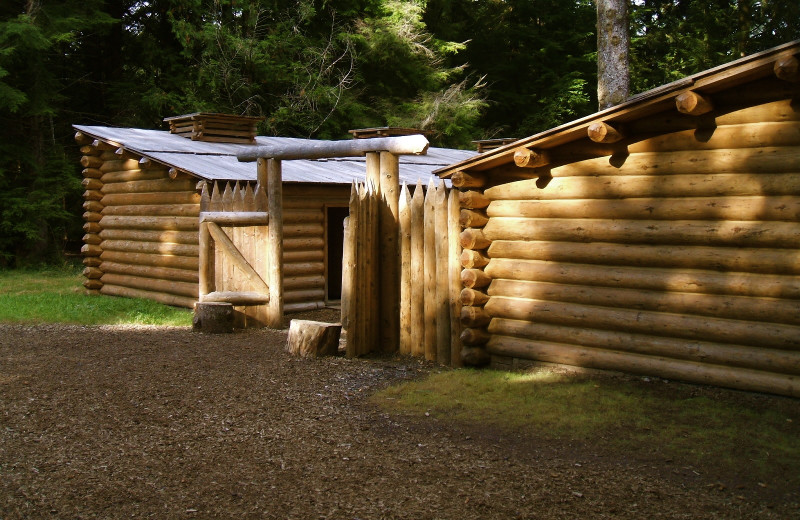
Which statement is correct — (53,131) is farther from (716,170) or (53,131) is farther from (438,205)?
(716,170)

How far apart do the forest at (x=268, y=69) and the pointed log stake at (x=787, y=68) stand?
1915cm

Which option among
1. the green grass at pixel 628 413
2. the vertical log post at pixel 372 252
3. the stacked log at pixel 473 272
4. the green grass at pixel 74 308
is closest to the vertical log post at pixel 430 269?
the stacked log at pixel 473 272

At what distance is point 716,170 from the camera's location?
7.82 meters

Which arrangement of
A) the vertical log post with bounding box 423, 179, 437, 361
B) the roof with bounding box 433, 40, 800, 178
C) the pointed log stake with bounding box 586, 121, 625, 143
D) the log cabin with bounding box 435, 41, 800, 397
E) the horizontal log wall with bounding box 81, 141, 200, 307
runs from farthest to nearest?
the horizontal log wall with bounding box 81, 141, 200, 307, the vertical log post with bounding box 423, 179, 437, 361, the pointed log stake with bounding box 586, 121, 625, 143, the log cabin with bounding box 435, 41, 800, 397, the roof with bounding box 433, 40, 800, 178

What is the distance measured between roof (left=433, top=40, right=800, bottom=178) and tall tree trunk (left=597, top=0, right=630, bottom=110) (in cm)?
745

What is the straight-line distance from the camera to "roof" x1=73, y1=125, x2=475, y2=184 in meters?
15.2

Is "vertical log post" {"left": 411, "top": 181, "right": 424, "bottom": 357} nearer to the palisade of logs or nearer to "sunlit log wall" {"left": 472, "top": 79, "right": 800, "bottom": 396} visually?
the palisade of logs

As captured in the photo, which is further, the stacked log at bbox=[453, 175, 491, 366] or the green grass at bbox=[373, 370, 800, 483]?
the stacked log at bbox=[453, 175, 491, 366]

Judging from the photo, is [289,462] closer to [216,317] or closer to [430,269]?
[430,269]

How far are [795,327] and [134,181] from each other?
14077 millimetres

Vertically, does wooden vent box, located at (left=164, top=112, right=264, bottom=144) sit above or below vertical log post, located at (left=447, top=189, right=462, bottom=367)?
above

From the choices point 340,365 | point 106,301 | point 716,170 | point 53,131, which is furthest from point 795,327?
point 53,131

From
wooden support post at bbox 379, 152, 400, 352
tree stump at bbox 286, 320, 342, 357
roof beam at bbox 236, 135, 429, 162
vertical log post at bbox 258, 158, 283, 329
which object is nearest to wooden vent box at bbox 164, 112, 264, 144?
roof beam at bbox 236, 135, 429, 162

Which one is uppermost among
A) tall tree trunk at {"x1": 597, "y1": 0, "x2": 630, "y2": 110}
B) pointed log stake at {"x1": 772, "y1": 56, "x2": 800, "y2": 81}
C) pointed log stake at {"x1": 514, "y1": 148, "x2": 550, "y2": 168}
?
tall tree trunk at {"x1": 597, "y1": 0, "x2": 630, "y2": 110}
